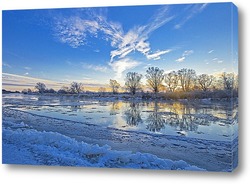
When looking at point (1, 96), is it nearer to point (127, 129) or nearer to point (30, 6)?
point (30, 6)

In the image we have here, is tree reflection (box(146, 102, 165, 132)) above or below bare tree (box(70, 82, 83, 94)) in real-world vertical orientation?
below

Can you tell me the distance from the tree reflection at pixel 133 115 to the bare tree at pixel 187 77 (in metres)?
0.53

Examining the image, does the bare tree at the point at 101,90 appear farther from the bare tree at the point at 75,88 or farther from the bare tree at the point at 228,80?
the bare tree at the point at 228,80

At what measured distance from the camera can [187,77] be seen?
535 centimetres

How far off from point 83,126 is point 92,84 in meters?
0.44

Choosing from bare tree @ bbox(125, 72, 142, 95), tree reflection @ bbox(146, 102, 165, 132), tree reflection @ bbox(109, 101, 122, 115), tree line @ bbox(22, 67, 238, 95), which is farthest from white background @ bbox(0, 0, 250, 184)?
bare tree @ bbox(125, 72, 142, 95)

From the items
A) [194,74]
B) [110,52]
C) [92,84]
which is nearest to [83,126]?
[92,84]

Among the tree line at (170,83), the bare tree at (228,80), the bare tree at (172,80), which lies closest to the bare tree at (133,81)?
the tree line at (170,83)

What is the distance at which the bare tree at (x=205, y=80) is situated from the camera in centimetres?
525

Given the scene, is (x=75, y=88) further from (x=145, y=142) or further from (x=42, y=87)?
(x=145, y=142)

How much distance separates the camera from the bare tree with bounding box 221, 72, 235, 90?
16.8 feet

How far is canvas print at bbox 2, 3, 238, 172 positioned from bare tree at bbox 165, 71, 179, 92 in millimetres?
12

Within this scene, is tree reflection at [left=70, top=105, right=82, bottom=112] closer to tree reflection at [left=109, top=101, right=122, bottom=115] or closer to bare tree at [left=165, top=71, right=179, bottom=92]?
tree reflection at [left=109, top=101, right=122, bottom=115]

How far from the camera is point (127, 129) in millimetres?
5465
